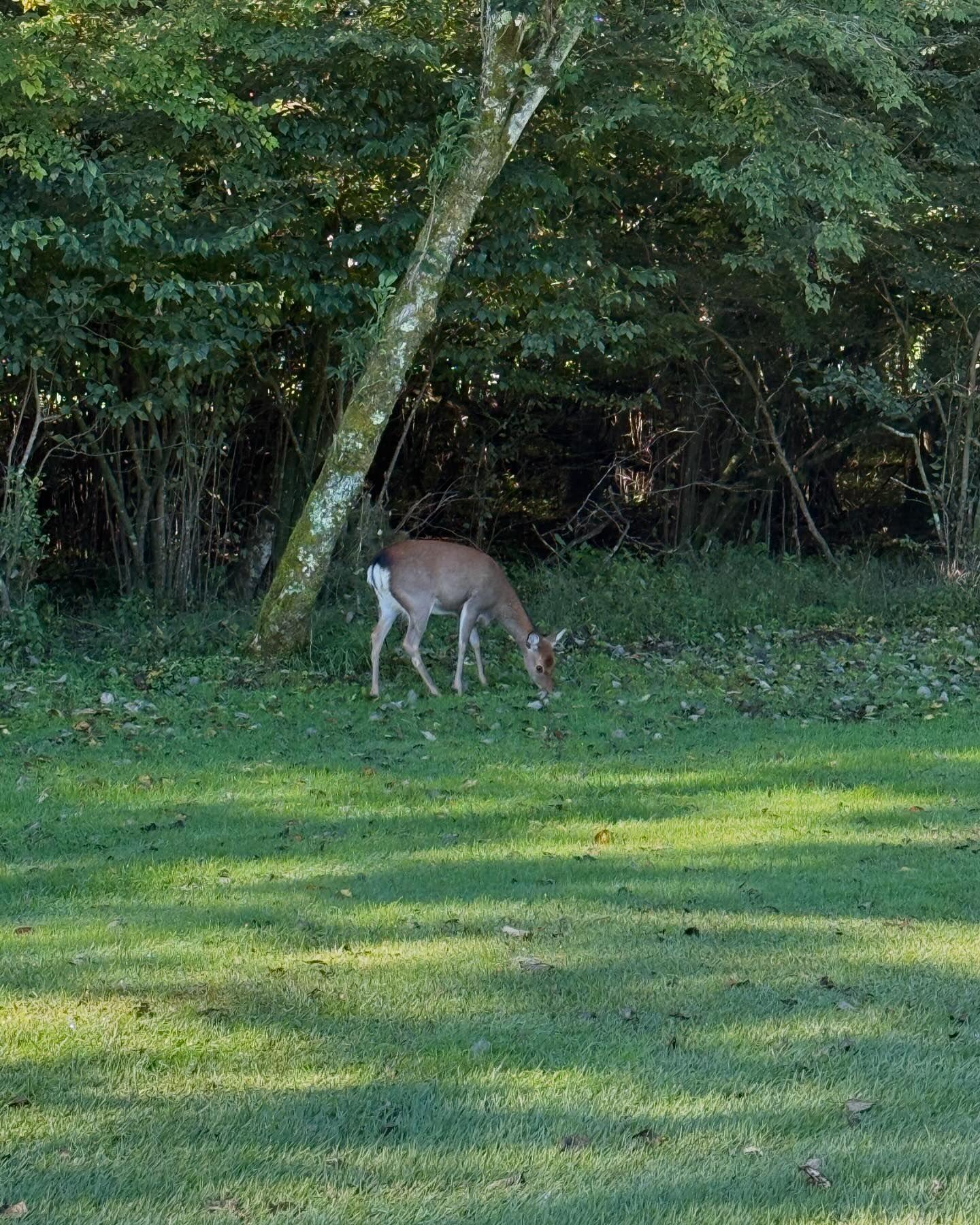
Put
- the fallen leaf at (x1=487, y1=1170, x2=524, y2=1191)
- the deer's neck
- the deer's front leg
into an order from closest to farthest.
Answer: the fallen leaf at (x1=487, y1=1170, x2=524, y2=1191), the deer's front leg, the deer's neck

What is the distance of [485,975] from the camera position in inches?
238

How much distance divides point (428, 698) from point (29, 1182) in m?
9.73

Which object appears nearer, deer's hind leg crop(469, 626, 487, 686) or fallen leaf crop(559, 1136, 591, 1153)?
fallen leaf crop(559, 1136, 591, 1153)

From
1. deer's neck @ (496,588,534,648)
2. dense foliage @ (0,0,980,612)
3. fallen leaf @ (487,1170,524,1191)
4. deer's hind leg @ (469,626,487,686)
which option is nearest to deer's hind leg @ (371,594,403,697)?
deer's hind leg @ (469,626,487,686)

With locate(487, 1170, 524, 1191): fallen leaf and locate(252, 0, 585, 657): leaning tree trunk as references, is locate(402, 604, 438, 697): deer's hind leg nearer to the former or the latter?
locate(252, 0, 585, 657): leaning tree trunk

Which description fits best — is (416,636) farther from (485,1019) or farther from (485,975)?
(485,1019)

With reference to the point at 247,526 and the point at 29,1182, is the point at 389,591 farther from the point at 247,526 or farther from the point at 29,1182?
the point at 29,1182

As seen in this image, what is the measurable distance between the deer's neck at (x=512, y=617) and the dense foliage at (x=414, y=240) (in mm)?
2928

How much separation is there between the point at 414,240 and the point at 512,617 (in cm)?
424

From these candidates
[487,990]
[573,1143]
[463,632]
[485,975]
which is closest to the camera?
[573,1143]

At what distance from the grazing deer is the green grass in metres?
2.52

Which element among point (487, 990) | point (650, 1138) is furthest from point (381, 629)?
point (650, 1138)

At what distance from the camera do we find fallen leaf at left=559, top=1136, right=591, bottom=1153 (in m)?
4.52

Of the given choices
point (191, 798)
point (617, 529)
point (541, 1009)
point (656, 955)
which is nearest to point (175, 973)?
point (541, 1009)
